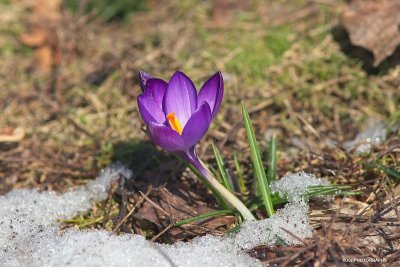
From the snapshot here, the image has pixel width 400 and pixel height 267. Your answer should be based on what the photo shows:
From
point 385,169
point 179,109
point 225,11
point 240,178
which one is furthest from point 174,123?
point 225,11

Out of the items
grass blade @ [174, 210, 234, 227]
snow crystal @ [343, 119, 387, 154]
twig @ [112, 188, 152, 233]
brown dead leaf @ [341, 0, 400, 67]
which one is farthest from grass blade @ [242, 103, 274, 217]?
brown dead leaf @ [341, 0, 400, 67]

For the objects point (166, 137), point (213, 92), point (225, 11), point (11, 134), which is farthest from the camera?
point (225, 11)

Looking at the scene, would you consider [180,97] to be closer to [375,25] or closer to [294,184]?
[294,184]

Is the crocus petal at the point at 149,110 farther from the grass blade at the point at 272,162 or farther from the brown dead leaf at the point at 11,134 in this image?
the brown dead leaf at the point at 11,134

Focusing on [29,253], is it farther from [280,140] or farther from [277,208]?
[280,140]

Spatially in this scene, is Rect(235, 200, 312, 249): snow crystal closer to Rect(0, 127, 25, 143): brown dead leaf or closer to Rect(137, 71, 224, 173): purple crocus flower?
Rect(137, 71, 224, 173): purple crocus flower

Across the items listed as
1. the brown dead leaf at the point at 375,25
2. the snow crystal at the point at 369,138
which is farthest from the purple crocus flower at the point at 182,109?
the brown dead leaf at the point at 375,25

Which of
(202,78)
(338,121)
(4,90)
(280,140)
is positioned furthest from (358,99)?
(4,90)
